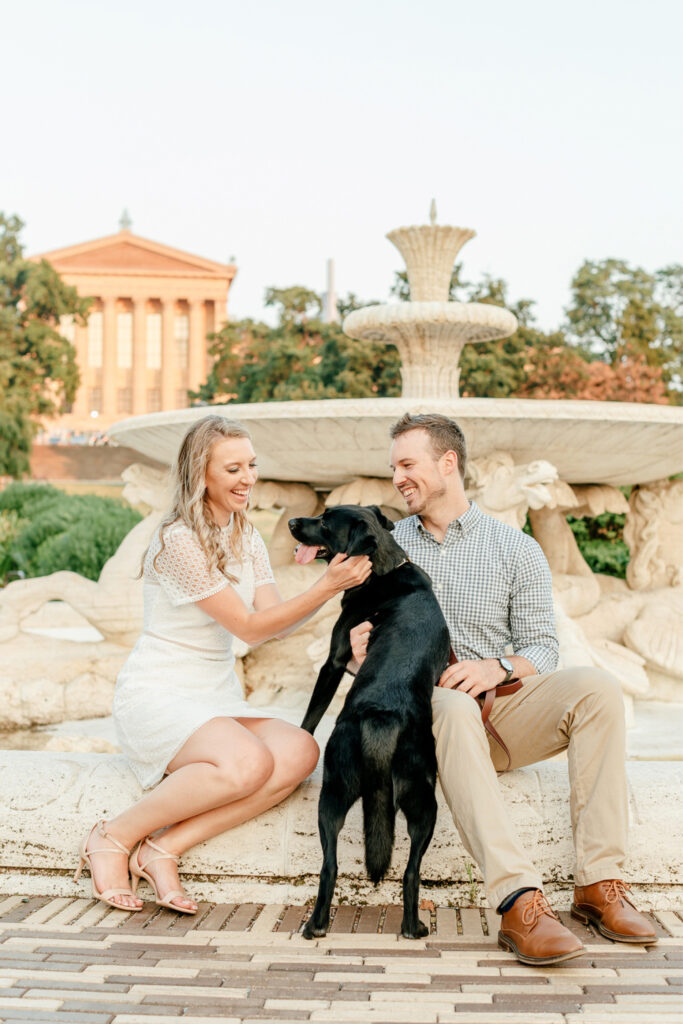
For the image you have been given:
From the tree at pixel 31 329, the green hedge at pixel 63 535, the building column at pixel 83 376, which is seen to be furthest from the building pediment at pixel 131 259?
the green hedge at pixel 63 535

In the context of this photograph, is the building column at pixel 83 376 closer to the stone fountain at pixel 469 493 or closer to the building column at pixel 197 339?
the building column at pixel 197 339

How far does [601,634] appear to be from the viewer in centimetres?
759

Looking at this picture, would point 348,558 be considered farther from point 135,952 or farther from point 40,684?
point 40,684

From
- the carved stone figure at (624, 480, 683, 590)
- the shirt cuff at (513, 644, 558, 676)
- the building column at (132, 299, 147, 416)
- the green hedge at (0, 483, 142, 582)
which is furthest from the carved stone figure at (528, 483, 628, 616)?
the building column at (132, 299, 147, 416)

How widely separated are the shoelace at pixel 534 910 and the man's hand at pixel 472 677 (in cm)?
65

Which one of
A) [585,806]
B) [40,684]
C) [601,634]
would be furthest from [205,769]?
[601,634]

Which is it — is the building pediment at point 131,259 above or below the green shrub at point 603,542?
above

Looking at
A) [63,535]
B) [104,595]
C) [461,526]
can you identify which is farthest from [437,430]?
[63,535]

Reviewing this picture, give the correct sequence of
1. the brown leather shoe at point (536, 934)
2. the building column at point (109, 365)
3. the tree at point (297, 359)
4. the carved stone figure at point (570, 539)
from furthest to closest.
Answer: the building column at point (109, 365) → the tree at point (297, 359) → the carved stone figure at point (570, 539) → the brown leather shoe at point (536, 934)

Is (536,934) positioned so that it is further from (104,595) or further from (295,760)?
(104,595)

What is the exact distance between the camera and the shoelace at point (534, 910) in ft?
9.25

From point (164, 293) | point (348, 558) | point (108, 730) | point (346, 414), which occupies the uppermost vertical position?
point (164, 293)

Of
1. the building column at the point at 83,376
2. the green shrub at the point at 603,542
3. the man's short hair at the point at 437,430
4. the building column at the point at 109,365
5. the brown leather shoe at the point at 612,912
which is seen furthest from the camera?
the building column at the point at 83,376

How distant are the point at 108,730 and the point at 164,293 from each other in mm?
58668
